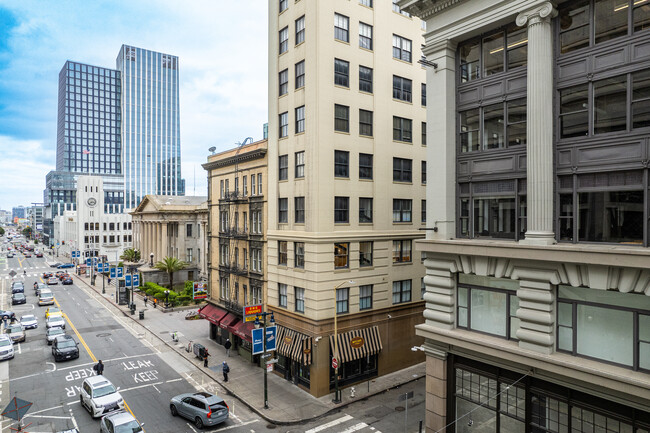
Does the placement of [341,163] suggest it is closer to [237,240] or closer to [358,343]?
[358,343]

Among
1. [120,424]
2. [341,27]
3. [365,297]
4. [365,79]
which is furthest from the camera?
[365,79]

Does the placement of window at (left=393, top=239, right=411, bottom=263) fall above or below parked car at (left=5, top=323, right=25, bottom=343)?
above

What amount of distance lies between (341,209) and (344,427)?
1375 centimetres

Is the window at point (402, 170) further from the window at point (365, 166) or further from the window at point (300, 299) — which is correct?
the window at point (300, 299)

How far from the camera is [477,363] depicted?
1733 cm

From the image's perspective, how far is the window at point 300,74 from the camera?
28562mm

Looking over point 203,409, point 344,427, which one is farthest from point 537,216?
→ point 203,409

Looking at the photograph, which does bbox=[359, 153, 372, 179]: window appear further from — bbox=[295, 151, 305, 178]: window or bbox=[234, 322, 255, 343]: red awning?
bbox=[234, 322, 255, 343]: red awning

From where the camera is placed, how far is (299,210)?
2897cm

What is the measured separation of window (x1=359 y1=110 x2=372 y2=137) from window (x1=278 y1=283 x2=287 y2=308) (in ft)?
42.4

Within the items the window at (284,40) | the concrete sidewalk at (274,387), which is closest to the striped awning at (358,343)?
the concrete sidewalk at (274,387)

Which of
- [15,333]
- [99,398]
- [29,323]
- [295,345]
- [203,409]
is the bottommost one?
[29,323]

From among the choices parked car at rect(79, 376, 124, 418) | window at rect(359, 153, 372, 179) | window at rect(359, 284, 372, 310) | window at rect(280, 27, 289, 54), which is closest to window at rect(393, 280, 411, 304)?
window at rect(359, 284, 372, 310)

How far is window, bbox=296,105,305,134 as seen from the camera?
28516 millimetres
